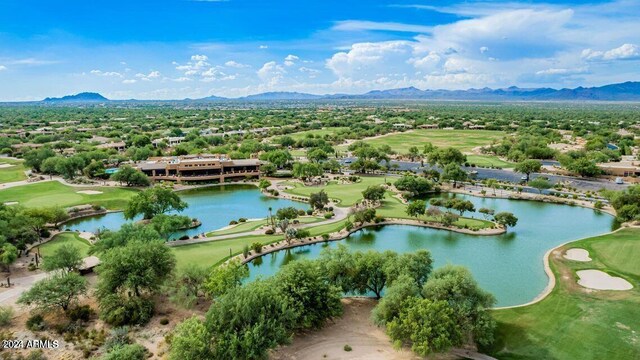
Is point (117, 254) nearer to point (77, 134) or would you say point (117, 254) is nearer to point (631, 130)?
point (77, 134)

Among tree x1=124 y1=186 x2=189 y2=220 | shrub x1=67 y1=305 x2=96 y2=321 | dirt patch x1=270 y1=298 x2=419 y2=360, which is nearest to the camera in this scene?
dirt patch x1=270 y1=298 x2=419 y2=360

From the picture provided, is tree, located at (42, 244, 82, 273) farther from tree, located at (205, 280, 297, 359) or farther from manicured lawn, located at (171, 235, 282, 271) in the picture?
tree, located at (205, 280, 297, 359)

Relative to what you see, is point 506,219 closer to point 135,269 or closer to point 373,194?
point 373,194

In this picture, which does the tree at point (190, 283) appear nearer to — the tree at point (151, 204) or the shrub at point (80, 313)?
the shrub at point (80, 313)

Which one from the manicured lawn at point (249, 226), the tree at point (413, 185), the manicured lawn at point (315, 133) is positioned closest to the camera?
the manicured lawn at point (249, 226)

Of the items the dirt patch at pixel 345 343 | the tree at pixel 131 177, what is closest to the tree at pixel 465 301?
the dirt patch at pixel 345 343

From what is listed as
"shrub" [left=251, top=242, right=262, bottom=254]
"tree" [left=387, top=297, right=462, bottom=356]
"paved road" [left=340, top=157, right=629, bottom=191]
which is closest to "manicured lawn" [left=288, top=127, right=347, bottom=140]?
"paved road" [left=340, top=157, right=629, bottom=191]
